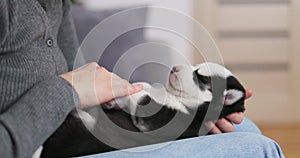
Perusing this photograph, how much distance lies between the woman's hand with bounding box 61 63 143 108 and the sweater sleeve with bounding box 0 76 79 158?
0.10 feet

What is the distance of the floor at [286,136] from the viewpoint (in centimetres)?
257

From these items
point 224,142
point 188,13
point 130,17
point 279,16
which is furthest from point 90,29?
point 279,16

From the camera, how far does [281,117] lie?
3.13m

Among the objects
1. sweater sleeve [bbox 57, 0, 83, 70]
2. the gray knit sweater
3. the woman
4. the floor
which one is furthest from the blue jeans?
the floor

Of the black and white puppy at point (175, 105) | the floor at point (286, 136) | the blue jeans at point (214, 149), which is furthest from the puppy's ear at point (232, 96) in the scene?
the floor at point (286, 136)

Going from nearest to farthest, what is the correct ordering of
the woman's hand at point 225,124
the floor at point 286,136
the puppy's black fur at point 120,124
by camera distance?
the puppy's black fur at point 120,124 → the woman's hand at point 225,124 → the floor at point 286,136

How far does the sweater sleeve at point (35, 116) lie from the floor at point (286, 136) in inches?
72.1

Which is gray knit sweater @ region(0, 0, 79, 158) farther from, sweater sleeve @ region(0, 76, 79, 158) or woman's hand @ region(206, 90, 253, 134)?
woman's hand @ region(206, 90, 253, 134)

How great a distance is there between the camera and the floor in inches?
101

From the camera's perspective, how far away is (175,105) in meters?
0.99

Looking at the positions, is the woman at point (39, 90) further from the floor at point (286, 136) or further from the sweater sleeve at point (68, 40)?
the floor at point (286, 136)

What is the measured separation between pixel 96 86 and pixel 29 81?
0.39 ft

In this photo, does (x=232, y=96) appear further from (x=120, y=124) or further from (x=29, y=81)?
(x=29, y=81)

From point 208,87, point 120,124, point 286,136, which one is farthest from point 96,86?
point 286,136
